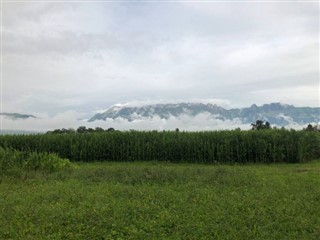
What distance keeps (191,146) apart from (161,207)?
1332cm

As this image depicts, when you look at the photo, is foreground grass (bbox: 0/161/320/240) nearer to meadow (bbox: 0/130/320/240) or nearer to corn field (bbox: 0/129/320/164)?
meadow (bbox: 0/130/320/240)

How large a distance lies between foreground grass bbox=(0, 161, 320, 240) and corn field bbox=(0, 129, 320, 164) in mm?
8185

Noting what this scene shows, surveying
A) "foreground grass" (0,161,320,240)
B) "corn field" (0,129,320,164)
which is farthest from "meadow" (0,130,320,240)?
"corn field" (0,129,320,164)

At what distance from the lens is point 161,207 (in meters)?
9.49

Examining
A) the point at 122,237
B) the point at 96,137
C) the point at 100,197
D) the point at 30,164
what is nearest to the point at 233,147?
the point at 96,137

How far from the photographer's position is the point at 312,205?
9.67 meters

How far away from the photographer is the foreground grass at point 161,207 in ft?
25.5

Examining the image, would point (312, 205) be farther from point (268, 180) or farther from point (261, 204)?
point (268, 180)

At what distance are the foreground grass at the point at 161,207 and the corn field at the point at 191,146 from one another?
8.19 m

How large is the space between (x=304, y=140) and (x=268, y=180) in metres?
9.95

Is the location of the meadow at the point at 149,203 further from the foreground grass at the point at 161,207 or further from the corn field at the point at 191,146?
the corn field at the point at 191,146

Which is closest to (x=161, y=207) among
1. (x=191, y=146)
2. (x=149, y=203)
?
(x=149, y=203)

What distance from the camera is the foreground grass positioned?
7.77 meters

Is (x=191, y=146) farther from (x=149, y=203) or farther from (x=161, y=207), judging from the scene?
(x=161, y=207)
